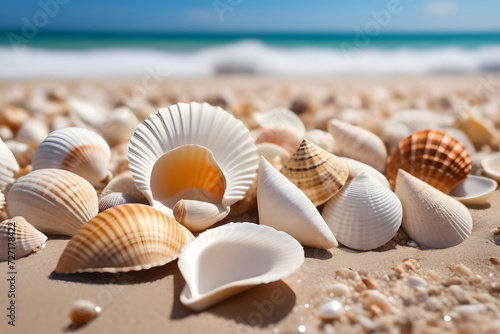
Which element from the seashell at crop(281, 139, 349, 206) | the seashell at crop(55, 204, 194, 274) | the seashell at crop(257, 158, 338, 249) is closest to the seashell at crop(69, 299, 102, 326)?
the seashell at crop(55, 204, 194, 274)

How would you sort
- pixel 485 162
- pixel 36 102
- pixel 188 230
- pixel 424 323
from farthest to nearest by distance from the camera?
pixel 36 102, pixel 485 162, pixel 188 230, pixel 424 323

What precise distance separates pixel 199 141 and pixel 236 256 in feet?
2.67

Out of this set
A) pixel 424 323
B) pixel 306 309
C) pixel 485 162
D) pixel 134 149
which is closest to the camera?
pixel 424 323

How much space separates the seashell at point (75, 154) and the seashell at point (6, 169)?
152 mm

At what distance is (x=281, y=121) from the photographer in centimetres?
354

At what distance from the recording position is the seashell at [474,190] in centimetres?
245

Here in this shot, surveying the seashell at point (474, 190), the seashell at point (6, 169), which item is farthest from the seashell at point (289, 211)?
the seashell at point (6, 169)

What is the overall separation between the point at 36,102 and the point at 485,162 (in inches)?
196

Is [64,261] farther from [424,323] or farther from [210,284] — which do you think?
[424,323]

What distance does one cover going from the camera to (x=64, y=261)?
1708 millimetres

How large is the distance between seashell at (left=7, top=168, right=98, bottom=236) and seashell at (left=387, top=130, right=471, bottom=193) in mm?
1935

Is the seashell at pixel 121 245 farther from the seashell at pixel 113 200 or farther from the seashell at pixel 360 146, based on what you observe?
the seashell at pixel 360 146

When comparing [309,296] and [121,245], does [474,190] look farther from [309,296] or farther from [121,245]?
[121,245]

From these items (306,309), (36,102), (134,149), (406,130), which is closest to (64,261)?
(134,149)
